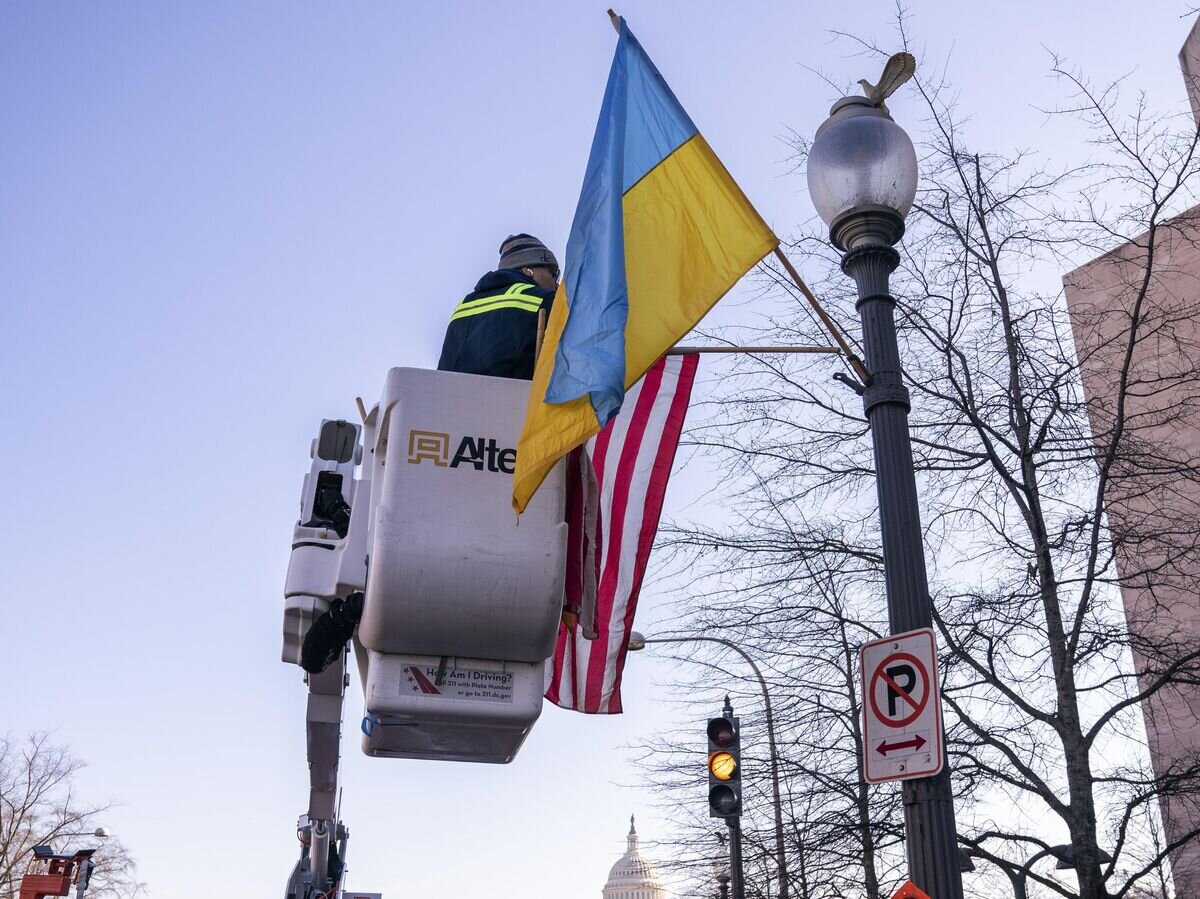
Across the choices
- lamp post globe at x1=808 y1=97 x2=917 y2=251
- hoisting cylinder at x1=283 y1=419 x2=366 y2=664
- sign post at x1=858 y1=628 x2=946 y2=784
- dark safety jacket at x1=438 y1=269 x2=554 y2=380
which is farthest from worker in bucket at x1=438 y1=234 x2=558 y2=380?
sign post at x1=858 y1=628 x2=946 y2=784

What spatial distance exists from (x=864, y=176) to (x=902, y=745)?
2.77 metres

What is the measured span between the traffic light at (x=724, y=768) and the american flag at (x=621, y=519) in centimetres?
571

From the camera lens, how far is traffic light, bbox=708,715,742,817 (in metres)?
11.4

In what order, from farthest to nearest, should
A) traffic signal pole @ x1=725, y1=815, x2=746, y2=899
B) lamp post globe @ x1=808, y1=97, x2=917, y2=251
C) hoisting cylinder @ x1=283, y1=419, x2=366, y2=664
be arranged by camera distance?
traffic signal pole @ x1=725, y1=815, x2=746, y2=899, lamp post globe @ x1=808, y1=97, x2=917, y2=251, hoisting cylinder @ x1=283, y1=419, x2=366, y2=664

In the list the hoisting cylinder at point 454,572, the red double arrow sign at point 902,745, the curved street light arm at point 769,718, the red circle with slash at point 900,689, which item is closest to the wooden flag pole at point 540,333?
the hoisting cylinder at point 454,572

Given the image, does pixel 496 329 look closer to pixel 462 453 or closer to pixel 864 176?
pixel 462 453

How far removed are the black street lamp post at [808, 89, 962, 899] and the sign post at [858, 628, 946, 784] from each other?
263 mm

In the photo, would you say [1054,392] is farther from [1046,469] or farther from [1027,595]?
[1027,595]

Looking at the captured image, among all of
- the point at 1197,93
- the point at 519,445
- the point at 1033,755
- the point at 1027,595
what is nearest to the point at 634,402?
the point at 519,445

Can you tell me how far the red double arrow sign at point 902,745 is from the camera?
202 inches

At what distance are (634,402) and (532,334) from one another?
140 centimetres

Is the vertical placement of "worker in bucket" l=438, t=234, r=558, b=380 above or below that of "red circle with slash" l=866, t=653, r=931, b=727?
above

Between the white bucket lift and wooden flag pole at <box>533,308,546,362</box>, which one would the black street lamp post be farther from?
the white bucket lift

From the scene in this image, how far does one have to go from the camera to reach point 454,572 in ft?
13.9
